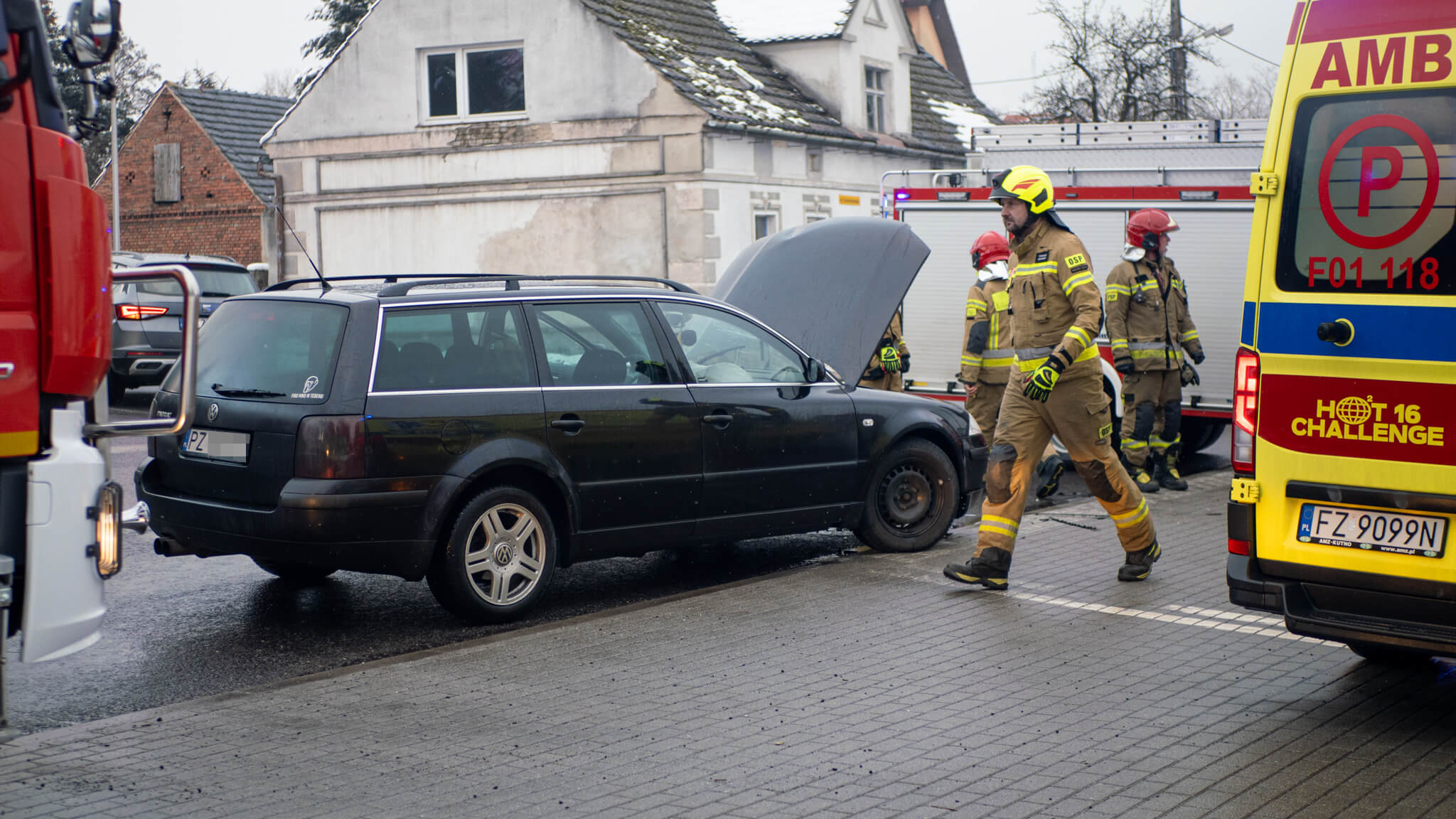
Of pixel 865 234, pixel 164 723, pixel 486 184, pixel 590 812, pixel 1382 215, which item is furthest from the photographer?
pixel 486 184

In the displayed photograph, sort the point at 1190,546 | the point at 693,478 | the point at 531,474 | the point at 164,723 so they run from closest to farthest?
the point at 164,723 → the point at 531,474 → the point at 693,478 → the point at 1190,546

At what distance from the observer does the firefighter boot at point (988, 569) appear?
780cm

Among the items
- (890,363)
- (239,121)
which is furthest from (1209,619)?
(239,121)

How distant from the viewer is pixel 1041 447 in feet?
25.8

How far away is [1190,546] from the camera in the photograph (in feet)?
29.9

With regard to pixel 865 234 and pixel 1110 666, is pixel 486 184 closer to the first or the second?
pixel 865 234

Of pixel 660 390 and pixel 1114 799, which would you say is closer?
pixel 1114 799

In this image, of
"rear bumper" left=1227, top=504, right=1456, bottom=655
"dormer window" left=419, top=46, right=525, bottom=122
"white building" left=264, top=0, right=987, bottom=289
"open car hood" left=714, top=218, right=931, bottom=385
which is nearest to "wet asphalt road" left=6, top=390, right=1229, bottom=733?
"open car hood" left=714, top=218, right=931, bottom=385

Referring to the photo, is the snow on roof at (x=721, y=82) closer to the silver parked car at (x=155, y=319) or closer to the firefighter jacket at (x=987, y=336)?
the silver parked car at (x=155, y=319)

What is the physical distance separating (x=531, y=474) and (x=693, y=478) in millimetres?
922

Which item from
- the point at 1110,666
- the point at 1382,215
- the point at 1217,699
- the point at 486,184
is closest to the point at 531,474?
the point at 1110,666

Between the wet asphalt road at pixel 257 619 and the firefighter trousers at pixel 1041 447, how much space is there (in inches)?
58.6

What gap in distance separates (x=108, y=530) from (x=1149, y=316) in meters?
8.86

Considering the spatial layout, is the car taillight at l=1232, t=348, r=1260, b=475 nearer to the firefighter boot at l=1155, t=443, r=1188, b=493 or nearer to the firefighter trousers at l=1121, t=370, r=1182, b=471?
the firefighter trousers at l=1121, t=370, r=1182, b=471
